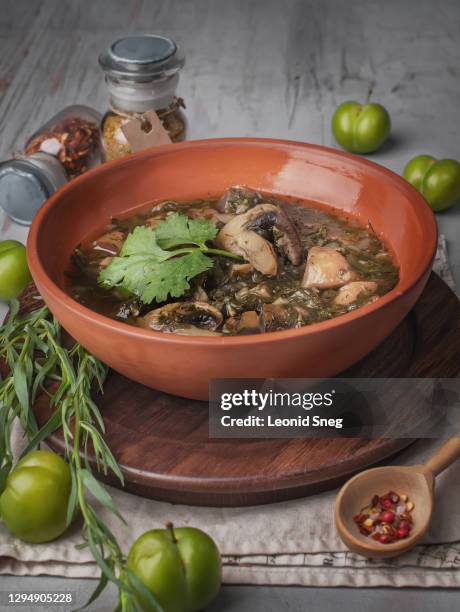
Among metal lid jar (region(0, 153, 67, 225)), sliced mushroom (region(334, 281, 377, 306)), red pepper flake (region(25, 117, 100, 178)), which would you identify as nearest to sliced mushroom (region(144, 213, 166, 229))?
sliced mushroom (region(334, 281, 377, 306))

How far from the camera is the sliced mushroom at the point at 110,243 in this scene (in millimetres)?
3381

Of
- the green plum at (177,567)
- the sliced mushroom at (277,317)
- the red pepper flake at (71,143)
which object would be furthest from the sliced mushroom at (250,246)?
the red pepper flake at (71,143)

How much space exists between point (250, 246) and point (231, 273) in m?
0.12

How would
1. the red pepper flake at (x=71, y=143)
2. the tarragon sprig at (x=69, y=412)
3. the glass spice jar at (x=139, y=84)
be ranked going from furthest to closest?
the red pepper flake at (x=71, y=143), the glass spice jar at (x=139, y=84), the tarragon sprig at (x=69, y=412)

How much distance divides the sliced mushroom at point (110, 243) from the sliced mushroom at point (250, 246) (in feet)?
1.30

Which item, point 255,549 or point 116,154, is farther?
point 116,154

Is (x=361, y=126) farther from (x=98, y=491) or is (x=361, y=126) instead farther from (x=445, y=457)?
(x=98, y=491)

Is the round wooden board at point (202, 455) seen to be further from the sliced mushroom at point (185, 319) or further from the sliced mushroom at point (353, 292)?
the sliced mushroom at point (353, 292)

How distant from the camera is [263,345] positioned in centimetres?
260

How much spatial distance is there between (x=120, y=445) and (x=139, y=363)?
0.26 meters

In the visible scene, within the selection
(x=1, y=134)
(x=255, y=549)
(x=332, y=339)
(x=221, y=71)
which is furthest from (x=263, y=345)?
(x=221, y=71)

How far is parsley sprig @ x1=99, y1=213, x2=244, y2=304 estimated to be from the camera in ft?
9.75

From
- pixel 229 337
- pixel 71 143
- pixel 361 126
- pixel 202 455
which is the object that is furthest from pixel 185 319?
pixel 361 126

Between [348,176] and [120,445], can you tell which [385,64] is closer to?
[348,176]
